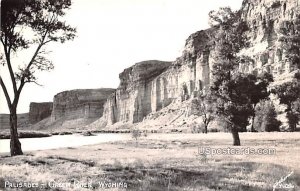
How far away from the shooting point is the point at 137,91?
586 ft

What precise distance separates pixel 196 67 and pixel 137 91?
47067 mm

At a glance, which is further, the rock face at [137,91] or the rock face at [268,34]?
the rock face at [137,91]

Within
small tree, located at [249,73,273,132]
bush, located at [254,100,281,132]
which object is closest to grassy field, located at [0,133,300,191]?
small tree, located at [249,73,273,132]

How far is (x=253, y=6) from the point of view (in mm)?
120938

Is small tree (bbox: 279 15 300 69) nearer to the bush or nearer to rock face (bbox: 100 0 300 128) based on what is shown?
rock face (bbox: 100 0 300 128)

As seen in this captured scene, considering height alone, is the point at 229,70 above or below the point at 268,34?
below

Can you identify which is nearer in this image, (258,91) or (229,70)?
(229,70)

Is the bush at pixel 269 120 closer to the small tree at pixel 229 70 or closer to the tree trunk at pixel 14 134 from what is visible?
the small tree at pixel 229 70

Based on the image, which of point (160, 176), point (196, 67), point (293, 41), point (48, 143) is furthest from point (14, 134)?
point (196, 67)

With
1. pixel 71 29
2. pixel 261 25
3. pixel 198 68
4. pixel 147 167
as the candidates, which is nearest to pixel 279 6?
pixel 261 25

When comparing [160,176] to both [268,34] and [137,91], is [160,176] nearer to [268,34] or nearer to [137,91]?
[268,34]

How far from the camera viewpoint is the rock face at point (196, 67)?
98600 mm

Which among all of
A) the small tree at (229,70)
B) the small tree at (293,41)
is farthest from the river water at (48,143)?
the small tree at (293,41)

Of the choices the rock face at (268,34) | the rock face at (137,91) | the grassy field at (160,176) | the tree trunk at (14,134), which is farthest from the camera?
the rock face at (137,91)
